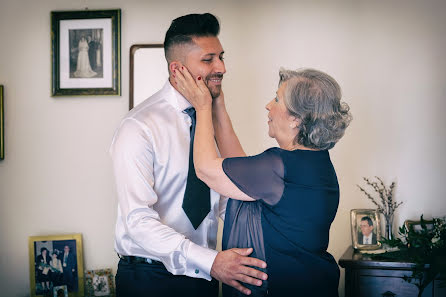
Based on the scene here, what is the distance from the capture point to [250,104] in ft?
11.1

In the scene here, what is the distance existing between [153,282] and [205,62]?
91 centimetres

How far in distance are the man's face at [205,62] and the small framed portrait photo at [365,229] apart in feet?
4.76

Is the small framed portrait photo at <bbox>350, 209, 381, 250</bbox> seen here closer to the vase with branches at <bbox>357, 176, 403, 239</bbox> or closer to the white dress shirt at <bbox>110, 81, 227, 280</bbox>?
the vase with branches at <bbox>357, 176, 403, 239</bbox>

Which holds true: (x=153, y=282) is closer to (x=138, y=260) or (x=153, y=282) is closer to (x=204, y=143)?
(x=138, y=260)

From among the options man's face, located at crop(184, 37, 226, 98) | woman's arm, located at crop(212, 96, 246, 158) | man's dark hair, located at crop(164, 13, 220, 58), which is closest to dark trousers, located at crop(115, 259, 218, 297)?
woman's arm, located at crop(212, 96, 246, 158)

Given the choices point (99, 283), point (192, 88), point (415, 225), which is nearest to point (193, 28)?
point (192, 88)

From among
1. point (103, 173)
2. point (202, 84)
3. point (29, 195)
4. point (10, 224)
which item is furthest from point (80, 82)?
point (202, 84)

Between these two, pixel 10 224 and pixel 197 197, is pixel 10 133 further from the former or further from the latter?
pixel 197 197

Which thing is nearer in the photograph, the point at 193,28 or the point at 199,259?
the point at 199,259

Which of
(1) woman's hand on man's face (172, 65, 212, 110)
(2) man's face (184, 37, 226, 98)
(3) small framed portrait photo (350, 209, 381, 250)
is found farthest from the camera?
(3) small framed portrait photo (350, 209, 381, 250)

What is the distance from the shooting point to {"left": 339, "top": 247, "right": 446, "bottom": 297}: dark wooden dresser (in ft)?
9.23

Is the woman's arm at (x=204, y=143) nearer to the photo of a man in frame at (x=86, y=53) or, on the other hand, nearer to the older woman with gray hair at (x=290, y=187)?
the older woman with gray hair at (x=290, y=187)

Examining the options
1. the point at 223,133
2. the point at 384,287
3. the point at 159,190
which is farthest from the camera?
the point at 384,287

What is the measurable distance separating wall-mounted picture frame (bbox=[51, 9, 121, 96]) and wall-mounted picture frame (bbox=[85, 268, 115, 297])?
1.20 meters
